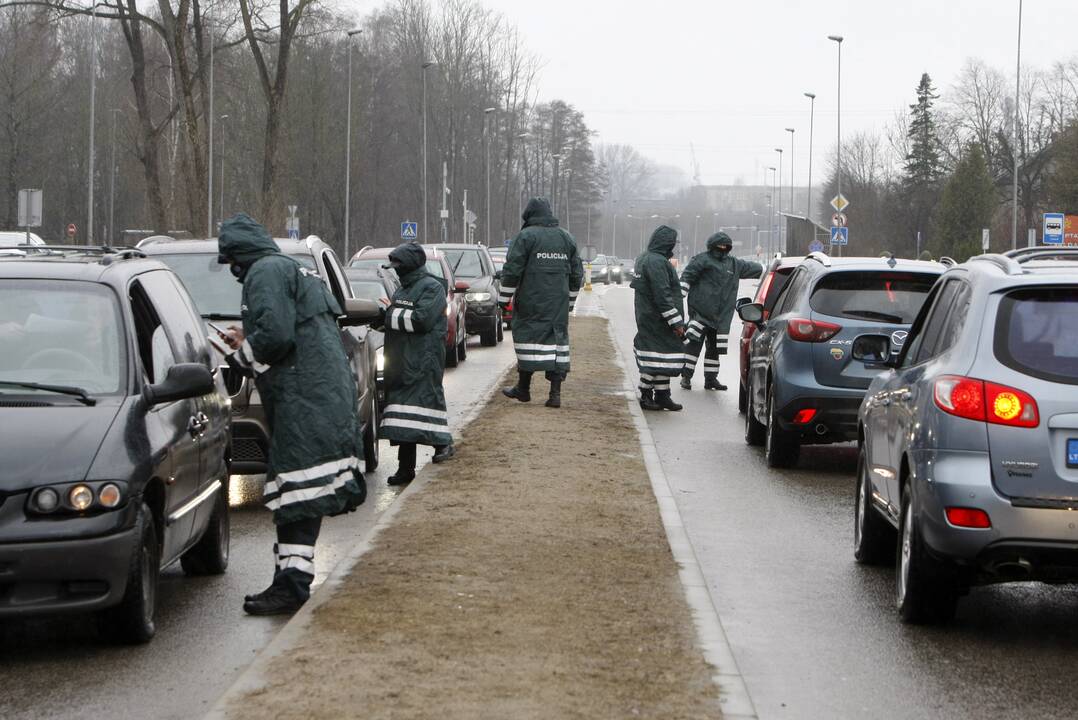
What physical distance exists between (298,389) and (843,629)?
8.45 ft

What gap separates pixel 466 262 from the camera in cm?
3139

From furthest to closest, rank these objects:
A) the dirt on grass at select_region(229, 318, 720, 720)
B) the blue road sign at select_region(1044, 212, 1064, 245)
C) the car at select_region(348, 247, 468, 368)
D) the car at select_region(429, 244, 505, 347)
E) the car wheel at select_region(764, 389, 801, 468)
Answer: the blue road sign at select_region(1044, 212, 1064, 245) < the car at select_region(429, 244, 505, 347) < the car at select_region(348, 247, 468, 368) < the car wheel at select_region(764, 389, 801, 468) < the dirt on grass at select_region(229, 318, 720, 720)

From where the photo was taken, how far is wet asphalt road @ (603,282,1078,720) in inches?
241

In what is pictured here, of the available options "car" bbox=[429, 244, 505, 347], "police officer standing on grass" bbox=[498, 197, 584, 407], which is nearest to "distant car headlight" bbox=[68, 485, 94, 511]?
"police officer standing on grass" bbox=[498, 197, 584, 407]

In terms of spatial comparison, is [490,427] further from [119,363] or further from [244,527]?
[119,363]

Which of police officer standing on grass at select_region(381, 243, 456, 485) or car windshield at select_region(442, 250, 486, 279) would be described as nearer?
police officer standing on grass at select_region(381, 243, 456, 485)

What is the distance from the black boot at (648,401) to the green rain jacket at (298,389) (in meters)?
10.4

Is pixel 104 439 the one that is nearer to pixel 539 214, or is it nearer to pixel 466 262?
pixel 539 214

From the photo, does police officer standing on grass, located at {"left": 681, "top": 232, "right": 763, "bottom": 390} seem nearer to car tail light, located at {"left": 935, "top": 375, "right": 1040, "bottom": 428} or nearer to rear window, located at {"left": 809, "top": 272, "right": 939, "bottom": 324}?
rear window, located at {"left": 809, "top": 272, "right": 939, "bottom": 324}

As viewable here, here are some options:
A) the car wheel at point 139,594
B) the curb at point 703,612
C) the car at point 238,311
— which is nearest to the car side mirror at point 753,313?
the curb at point 703,612

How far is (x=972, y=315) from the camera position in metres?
7.11

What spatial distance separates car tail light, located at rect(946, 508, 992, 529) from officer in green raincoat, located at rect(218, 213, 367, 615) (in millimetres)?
2563

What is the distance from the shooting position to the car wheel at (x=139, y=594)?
21.5 feet

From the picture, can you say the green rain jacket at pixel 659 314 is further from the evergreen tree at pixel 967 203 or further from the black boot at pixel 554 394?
the evergreen tree at pixel 967 203
